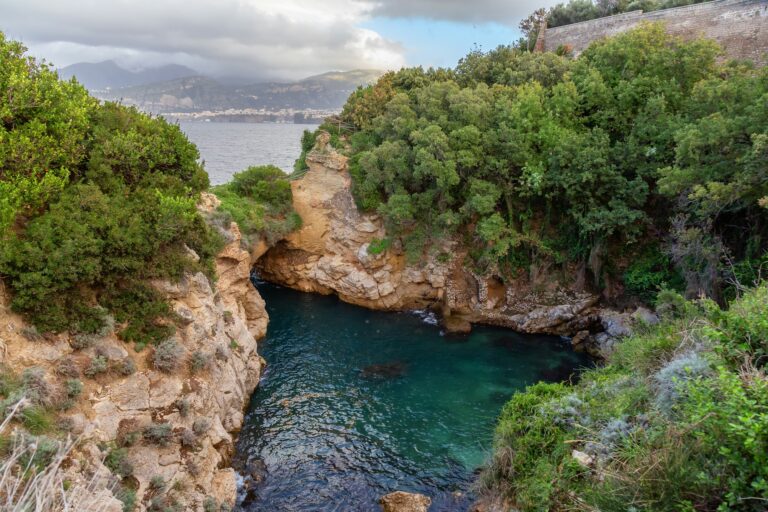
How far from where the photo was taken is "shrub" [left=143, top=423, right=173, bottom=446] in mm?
11547

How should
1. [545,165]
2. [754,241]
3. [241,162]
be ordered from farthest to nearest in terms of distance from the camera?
[241,162] → [545,165] → [754,241]

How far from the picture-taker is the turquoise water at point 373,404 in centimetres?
1438

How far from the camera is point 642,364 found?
1085 cm

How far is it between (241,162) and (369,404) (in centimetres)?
6710

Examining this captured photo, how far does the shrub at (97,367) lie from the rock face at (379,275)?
17154 mm

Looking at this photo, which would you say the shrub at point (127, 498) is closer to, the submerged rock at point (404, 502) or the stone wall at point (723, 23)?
the submerged rock at point (404, 502)

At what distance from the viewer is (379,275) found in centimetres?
2758

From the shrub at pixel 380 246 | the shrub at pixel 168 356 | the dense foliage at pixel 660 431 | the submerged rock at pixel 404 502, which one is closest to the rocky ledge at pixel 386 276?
the shrub at pixel 380 246

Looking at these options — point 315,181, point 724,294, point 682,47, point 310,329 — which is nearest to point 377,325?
point 310,329

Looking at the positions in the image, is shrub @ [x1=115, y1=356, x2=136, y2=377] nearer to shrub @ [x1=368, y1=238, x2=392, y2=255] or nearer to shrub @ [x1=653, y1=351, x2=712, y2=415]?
shrub @ [x1=653, y1=351, x2=712, y2=415]

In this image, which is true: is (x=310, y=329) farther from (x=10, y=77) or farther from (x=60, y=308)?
(x=10, y=77)

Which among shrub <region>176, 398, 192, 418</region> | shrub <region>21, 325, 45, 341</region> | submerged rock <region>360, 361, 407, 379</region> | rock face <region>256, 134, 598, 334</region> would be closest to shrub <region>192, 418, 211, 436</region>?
shrub <region>176, 398, 192, 418</region>

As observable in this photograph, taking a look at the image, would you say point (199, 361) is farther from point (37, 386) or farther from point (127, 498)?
point (127, 498)

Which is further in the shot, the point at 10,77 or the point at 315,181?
the point at 315,181
